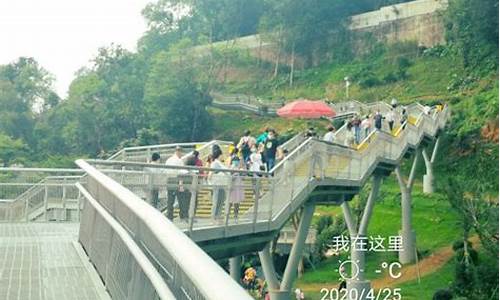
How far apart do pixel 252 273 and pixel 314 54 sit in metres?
43.2

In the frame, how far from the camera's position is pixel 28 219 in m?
13.2

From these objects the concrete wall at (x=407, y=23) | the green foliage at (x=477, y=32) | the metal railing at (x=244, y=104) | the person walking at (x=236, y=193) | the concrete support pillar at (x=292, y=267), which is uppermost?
the concrete wall at (x=407, y=23)

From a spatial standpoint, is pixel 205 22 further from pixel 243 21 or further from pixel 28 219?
pixel 28 219

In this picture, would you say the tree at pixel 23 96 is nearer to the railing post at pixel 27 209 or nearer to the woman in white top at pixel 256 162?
the woman in white top at pixel 256 162

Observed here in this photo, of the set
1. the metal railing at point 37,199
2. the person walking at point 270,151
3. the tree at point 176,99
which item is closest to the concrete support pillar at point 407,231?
the person walking at point 270,151

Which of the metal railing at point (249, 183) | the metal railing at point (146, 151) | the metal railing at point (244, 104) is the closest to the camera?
the metal railing at point (249, 183)

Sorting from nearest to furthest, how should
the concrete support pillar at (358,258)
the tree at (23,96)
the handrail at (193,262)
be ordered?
the handrail at (193,262), the concrete support pillar at (358,258), the tree at (23,96)

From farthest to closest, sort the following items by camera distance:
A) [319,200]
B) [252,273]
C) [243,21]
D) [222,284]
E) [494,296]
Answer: [243,21], [252,273], [494,296], [319,200], [222,284]

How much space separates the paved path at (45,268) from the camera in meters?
5.89

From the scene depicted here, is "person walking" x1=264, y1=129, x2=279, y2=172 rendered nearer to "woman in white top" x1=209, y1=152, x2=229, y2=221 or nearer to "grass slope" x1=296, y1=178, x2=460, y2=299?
"woman in white top" x1=209, y1=152, x2=229, y2=221

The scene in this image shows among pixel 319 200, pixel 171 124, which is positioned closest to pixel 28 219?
pixel 319 200

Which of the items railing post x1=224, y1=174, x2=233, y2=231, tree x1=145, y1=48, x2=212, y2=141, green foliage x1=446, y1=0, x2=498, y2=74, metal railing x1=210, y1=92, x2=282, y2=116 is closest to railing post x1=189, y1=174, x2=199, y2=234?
railing post x1=224, y1=174, x2=233, y2=231

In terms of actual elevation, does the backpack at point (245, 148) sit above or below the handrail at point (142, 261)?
above

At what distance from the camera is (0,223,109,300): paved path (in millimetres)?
5891
